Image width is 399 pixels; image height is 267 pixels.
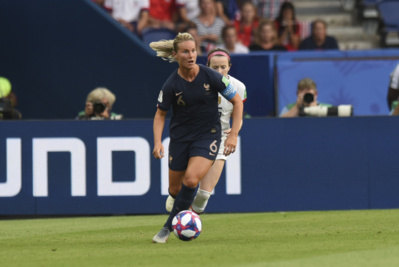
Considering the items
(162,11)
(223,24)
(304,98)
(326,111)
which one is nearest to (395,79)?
(326,111)

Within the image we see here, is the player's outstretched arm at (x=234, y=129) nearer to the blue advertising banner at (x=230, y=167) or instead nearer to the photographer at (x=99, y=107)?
the blue advertising banner at (x=230, y=167)

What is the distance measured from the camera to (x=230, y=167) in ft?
40.9

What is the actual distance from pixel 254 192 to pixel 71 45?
14.3 ft

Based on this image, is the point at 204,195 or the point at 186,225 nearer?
the point at 186,225

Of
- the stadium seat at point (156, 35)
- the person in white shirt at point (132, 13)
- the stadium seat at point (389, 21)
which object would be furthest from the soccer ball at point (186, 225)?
the stadium seat at point (389, 21)

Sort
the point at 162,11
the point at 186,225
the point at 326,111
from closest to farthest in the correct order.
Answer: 1. the point at 186,225
2. the point at 326,111
3. the point at 162,11

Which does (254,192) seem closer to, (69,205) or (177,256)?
(69,205)

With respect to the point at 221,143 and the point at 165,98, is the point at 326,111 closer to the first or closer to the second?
the point at 221,143

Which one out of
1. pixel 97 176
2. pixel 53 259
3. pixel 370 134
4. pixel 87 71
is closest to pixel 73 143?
pixel 97 176

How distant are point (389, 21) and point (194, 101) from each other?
10100mm

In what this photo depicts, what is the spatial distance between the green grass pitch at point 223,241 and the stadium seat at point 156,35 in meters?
4.79

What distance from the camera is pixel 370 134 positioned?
12.5m

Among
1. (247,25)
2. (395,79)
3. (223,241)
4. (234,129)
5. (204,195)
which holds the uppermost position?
(247,25)

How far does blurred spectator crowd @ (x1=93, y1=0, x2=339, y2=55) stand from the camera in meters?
15.6
